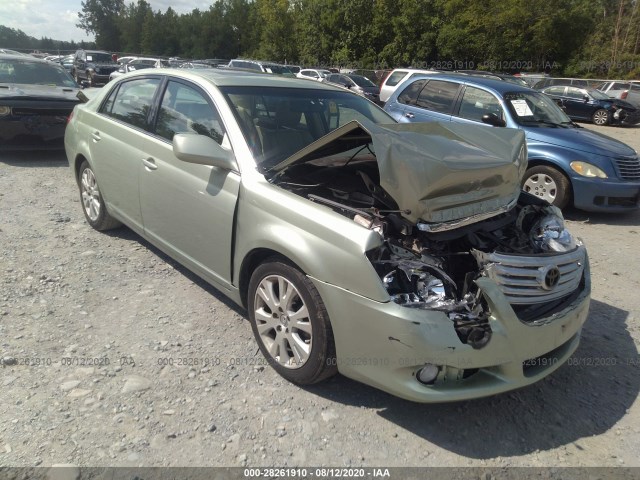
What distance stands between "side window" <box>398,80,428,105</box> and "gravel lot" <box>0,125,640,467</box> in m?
4.84

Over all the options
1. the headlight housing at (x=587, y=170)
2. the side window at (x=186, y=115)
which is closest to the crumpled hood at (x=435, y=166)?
the side window at (x=186, y=115)

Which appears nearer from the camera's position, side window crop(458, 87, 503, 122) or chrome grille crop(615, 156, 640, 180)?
chrome grille crop(615, 156, 640, 180)

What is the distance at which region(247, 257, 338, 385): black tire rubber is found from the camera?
2.65 meters

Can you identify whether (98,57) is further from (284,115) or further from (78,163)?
(284,115)

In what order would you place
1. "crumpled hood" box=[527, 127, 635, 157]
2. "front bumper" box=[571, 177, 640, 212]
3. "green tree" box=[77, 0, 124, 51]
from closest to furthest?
1. "front bumper" box=[571, 177, 640, 212]
2. "crumpled hood" box=[527, 127, 635, 157]
3. "green tree" box=[77, 0, 124, 51]

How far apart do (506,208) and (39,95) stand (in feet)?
25.1

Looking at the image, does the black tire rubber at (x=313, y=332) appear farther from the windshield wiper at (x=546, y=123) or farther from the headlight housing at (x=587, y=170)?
the windshield wiper at (x=546, y=123)

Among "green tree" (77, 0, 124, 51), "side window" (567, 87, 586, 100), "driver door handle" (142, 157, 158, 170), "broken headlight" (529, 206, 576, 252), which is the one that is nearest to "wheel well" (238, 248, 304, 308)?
"driver door handle" (142, 157, 158, 170)

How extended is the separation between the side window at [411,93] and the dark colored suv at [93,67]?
22.3 metres

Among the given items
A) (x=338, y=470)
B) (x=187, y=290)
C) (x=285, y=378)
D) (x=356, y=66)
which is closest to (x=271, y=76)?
(x=187, y=290)

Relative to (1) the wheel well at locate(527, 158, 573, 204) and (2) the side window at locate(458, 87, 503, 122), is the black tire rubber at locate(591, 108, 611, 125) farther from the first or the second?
(1) the wheel well at locate(527, 158, 573, 204)

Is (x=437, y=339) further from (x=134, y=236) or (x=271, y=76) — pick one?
(x=134, y=236)

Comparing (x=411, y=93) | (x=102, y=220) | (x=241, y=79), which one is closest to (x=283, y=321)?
(x=241, y=79)

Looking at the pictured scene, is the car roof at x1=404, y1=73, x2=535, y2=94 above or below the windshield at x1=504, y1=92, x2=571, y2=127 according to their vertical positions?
above
